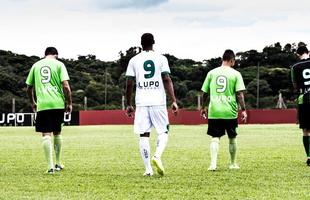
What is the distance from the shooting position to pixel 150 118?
10828mm

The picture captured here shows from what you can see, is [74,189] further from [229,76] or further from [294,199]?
[229,76]

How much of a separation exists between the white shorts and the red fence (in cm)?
4053

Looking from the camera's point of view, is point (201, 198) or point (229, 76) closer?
point (201, 198)

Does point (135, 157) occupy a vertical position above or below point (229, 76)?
below

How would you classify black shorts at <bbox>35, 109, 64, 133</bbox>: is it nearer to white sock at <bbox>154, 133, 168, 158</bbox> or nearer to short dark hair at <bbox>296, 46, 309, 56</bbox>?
white sock at <bbox>154, 133, 168, 158</bbox>

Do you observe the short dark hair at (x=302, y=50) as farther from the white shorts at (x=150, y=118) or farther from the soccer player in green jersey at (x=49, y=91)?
the soccer player in green jersey at (x=49, y=91)

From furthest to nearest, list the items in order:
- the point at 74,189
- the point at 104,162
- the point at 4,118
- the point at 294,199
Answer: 1. the point at 4,118
2. the point at 104,162
3. the point at 74,189
4. the point at 294,199

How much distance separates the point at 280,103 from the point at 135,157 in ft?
149

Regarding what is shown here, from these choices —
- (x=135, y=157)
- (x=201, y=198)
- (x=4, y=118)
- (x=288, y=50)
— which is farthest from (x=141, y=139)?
(x=288, y=50)

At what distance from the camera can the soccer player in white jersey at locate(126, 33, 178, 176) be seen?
10703mm

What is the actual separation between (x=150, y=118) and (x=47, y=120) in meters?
1.87

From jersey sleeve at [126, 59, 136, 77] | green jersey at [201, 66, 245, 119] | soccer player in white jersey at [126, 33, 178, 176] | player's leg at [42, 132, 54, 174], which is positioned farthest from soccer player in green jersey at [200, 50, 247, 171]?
player's leg at [42, 132, 54, 174]

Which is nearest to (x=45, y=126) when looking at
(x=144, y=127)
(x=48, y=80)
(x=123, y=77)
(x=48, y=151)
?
A: (x=48, y=151)

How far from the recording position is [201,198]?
816 cm
